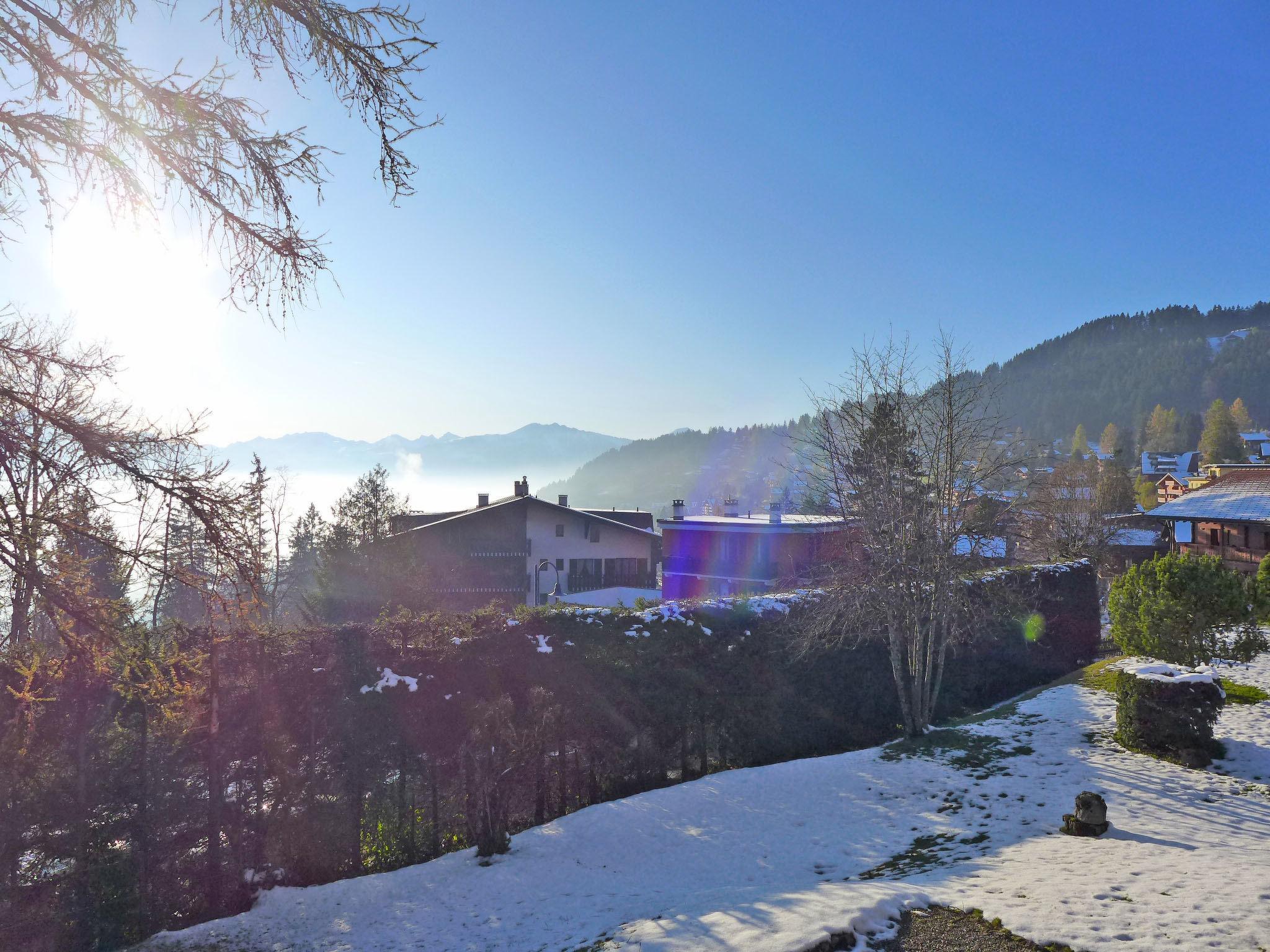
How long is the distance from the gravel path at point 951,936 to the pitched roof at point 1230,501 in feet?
139

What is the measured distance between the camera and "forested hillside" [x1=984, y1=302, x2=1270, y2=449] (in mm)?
141000

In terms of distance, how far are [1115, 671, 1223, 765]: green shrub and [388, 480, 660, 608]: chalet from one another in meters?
22.9

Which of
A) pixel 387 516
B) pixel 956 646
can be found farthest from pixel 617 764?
pixel 387 516

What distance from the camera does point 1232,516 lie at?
36.5 m

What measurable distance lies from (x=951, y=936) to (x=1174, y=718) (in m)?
8.20

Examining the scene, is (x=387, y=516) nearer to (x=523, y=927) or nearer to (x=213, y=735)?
(x=213, y=735)

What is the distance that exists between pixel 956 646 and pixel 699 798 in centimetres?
997

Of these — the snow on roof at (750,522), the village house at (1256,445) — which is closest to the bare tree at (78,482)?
the snow on roof at (750,522)

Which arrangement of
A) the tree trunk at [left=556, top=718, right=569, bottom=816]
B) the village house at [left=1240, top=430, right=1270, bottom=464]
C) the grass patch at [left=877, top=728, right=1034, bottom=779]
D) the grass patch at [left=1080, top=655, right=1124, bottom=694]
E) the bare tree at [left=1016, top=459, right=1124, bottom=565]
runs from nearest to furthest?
the tree trunk at [left=556, top=718, right=569, bottom=816], the grass patch at [left=877, top=728, right=1034, bottom=779], the grass patch at [left=1080, top=655, right=1124, bottom=694], the bare tree at [left=1016, top=459, right=1124, bottom=565], the village house at [left=1240, top=430, right=1270, bottom=464]

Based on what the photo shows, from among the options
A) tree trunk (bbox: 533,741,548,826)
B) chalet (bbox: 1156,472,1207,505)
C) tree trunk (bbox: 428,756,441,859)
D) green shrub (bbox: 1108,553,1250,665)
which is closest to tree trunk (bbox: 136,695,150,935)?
tree trunk (bbox: 428,756,441,859)

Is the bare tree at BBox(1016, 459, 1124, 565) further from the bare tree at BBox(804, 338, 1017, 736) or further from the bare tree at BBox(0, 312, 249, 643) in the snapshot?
the bare tree at BBox(0, 312, 249, 643)

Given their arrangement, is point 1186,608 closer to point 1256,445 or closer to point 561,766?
point 561,766

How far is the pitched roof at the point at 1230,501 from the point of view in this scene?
120ft

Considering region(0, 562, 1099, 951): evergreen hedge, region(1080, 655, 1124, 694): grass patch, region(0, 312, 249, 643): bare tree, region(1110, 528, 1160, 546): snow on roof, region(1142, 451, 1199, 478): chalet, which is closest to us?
region(0, 312, 249, 643): bare tree
